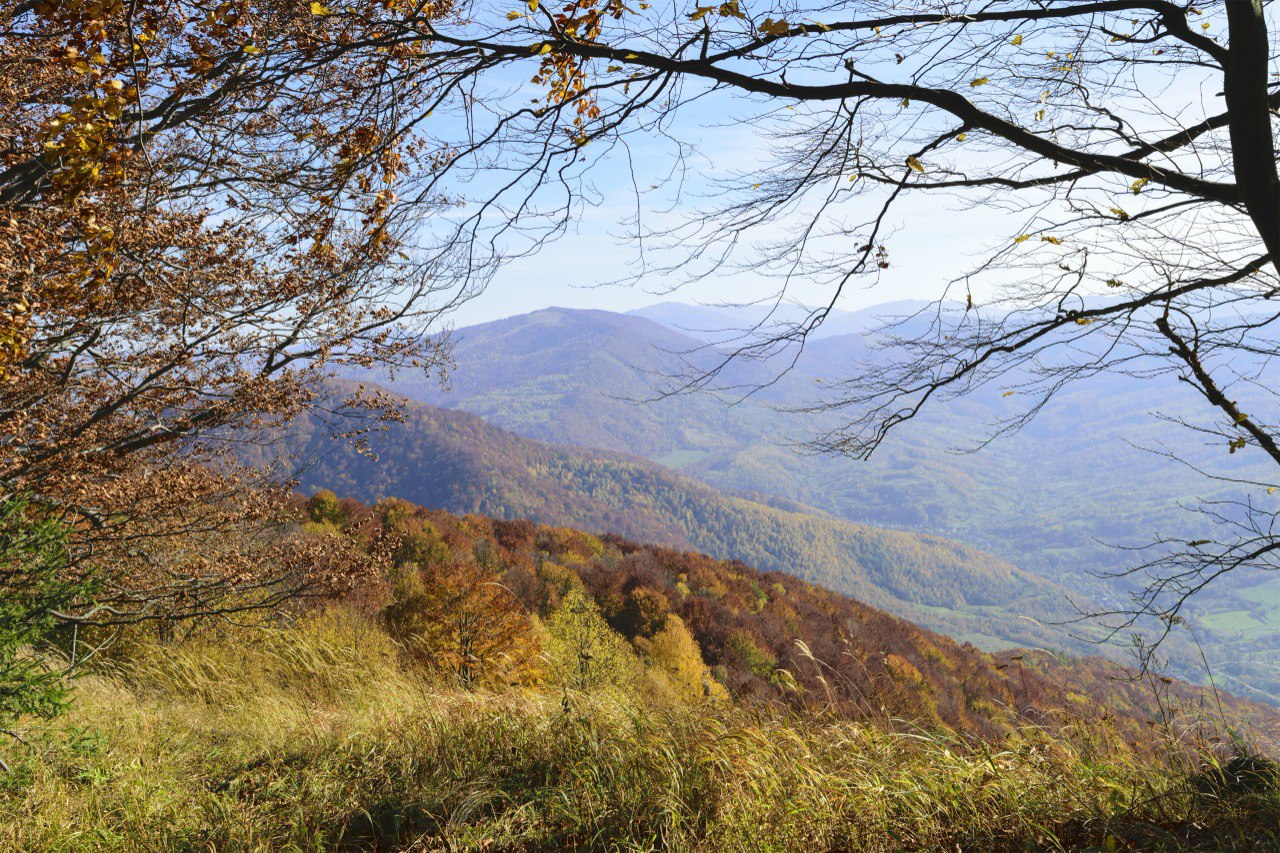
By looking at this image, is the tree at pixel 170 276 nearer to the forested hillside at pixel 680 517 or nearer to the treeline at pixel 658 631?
the treeline at pixel 658 631

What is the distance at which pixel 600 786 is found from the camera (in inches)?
112

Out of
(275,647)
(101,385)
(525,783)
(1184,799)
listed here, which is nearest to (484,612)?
(275,647)

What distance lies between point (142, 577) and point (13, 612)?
2501mm

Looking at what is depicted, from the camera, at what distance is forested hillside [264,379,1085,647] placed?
110m

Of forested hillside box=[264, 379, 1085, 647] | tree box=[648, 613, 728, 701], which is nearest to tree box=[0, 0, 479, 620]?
tree box=[648, 613, 728, 701]

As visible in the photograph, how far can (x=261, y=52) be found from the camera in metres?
2.84

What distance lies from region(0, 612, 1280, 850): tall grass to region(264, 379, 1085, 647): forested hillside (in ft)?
314

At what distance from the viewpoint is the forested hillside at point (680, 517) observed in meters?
110

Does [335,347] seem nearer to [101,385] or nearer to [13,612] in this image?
[101,385]

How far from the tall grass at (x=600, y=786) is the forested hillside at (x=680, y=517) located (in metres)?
95.6

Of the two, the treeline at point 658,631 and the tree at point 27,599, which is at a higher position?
the tree at point 27,599

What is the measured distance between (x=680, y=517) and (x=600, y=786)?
14198 centimetres

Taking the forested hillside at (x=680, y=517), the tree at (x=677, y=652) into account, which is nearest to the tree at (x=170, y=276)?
the tree at (x=677, y=652)

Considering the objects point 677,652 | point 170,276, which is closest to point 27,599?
point 170,276
